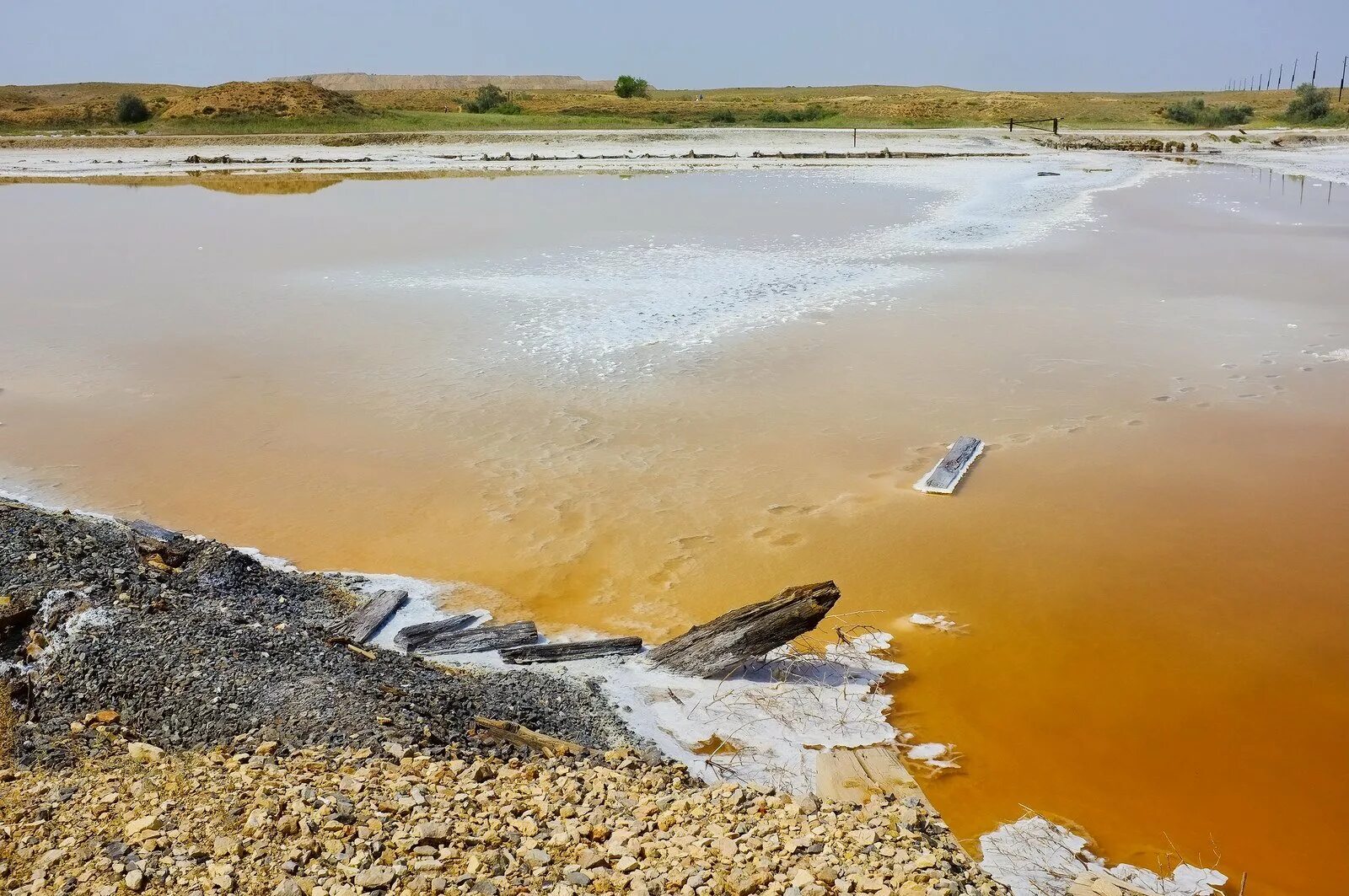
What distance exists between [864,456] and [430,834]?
589 cm

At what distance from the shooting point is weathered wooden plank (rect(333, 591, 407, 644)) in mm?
5930

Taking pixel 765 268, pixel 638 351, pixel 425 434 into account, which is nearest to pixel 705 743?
pixel 425 434

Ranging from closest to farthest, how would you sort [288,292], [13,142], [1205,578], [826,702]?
[826,702], [1205,578], [288,292], [13,142]

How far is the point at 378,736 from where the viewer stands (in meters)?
4.49

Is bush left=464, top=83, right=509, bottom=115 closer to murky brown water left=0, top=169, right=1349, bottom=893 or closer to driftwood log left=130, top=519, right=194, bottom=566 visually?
murky brown water left=0, top=169, right=1349, bottom=893

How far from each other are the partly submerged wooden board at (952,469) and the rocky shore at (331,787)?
3854 millimetres

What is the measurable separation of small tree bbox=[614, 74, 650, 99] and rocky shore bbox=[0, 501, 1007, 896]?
324 ft

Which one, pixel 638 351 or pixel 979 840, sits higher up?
pixel 638 351

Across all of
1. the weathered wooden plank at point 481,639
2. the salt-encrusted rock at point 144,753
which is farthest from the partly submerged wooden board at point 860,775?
the salt-encrusted rock at point 144,753

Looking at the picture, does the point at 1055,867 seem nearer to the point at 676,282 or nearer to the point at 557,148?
the point at 676,282

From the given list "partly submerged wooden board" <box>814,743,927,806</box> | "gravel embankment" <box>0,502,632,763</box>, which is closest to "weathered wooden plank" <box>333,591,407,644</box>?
"gravel embankment" <box>0,502,632,763</box>

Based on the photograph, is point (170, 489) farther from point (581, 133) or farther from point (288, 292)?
point (581, 133)

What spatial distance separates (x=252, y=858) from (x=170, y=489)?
219 inches

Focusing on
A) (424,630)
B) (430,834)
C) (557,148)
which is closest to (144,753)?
(430,834)
